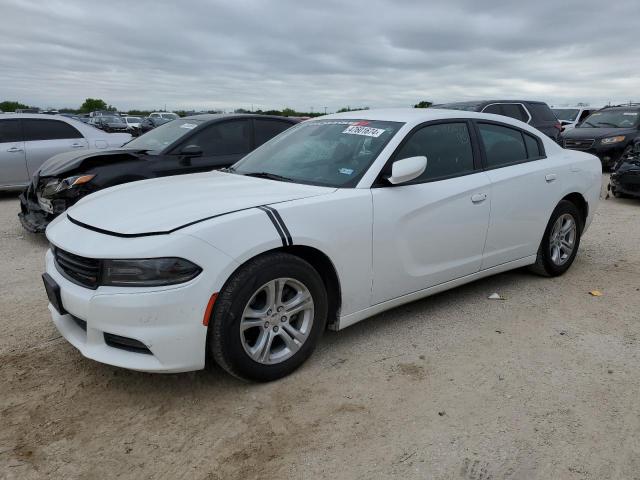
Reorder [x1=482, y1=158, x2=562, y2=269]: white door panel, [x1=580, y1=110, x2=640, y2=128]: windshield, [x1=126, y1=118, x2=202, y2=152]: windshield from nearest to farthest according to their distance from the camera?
1. [x1=482, y1=158, x2=562, y2=269]: white door panel
2. [x1=126, y1=118, x2=202, y2=152]: windshield
3. [x1=580, y1=110, x2=640, y2=128]: windshield

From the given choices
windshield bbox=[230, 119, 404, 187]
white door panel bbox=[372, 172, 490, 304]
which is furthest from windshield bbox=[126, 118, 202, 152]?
white door panel bbox=[372, 172, 490, 304]

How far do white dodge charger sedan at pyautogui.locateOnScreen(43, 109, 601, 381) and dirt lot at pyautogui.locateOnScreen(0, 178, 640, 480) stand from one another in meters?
0.28

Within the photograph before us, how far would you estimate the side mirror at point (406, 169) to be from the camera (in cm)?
337

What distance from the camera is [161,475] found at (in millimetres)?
2348

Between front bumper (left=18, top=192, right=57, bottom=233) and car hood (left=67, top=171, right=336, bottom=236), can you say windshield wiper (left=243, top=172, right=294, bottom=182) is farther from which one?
front bumper (left=18, top=192, right=57, bottom=233)

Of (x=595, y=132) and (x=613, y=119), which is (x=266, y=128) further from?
(x=613, y=119)

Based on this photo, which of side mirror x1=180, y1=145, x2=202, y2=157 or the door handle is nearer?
A: the door handle

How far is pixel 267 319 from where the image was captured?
298cm

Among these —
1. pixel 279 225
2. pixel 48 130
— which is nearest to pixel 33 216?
pixel 48 130

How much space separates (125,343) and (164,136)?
4636 mm

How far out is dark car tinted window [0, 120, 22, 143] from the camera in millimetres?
8938

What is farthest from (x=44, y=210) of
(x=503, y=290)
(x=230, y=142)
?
(x=503, y=290)

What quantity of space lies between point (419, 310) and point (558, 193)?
1.68 meters

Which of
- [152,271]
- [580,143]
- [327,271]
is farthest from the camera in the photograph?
[580,143]
